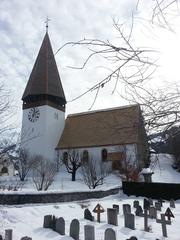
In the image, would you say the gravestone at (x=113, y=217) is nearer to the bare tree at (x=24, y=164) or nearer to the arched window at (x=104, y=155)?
the bare tree at (x=24, y=164)

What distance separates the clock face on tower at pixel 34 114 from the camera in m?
43.4

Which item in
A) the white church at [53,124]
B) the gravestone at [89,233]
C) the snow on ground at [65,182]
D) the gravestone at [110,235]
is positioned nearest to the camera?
the gravestone at [110,235]

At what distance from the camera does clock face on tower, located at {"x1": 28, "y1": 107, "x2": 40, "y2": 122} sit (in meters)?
43.4

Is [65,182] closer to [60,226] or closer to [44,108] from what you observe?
[44,108]

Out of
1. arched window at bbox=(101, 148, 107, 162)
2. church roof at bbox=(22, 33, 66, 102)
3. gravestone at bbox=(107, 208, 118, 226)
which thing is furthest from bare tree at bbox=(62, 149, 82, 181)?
gravestone at bbox=(107, 208, 118, 226)

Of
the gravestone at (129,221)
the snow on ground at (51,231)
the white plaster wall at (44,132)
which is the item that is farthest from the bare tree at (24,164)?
the gravestone at (129,221)

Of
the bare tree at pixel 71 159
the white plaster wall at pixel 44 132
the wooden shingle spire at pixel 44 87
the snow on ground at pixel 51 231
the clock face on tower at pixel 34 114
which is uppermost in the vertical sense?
the wooden shingle spire at pixel 44 87

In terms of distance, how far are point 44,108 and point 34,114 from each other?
189 cm

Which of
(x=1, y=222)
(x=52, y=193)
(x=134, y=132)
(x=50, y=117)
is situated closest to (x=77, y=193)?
(x=52, y=193)

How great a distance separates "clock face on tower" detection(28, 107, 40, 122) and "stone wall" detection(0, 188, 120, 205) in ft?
86.0

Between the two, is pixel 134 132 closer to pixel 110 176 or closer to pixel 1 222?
pixel 1 222

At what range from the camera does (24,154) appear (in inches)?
1474

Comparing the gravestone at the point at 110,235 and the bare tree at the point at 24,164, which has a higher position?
the bare tree at the point at 24,164

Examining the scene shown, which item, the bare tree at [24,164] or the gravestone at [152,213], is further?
the bare tree at [24,164]
